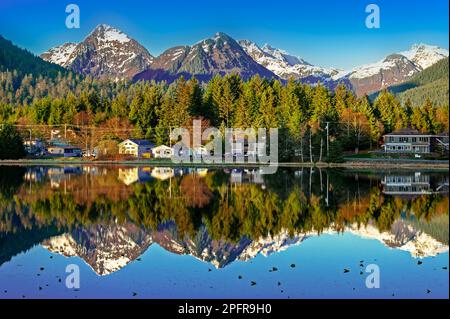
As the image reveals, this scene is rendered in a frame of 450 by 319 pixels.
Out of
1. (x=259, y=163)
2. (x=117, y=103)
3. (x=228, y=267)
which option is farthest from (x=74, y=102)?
(x=228, y=267)

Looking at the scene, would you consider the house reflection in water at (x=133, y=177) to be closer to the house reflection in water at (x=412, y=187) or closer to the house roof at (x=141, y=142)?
the house reflection in water at (x=412, y=187)

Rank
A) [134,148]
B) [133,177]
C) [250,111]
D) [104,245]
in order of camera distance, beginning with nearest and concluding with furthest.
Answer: [104,245], [133,177], [134,148], [250,111]

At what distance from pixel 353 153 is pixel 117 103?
38.1 m

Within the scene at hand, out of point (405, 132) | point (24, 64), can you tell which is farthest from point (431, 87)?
point (24, 64)

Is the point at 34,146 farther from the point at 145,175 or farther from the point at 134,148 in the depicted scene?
the point at 145,175

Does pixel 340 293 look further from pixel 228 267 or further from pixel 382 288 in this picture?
pixel 228 267

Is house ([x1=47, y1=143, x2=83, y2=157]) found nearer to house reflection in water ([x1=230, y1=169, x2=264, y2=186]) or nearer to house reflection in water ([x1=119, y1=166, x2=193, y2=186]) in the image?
house reflection in water ([x1=119, y1=166, x2=193, y2=186])

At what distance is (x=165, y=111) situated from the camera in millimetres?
82062

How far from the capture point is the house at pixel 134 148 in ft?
249

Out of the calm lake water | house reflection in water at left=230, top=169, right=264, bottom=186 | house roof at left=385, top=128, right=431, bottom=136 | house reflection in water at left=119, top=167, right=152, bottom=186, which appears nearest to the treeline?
house roof at left=385, top=128, right=431, bottom=136

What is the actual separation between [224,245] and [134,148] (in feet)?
203

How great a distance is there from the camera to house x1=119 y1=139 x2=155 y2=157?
2982 inches

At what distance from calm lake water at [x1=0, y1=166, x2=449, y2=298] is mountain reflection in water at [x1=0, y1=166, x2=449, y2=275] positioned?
0.05 metres

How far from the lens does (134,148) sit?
76.1 metres
